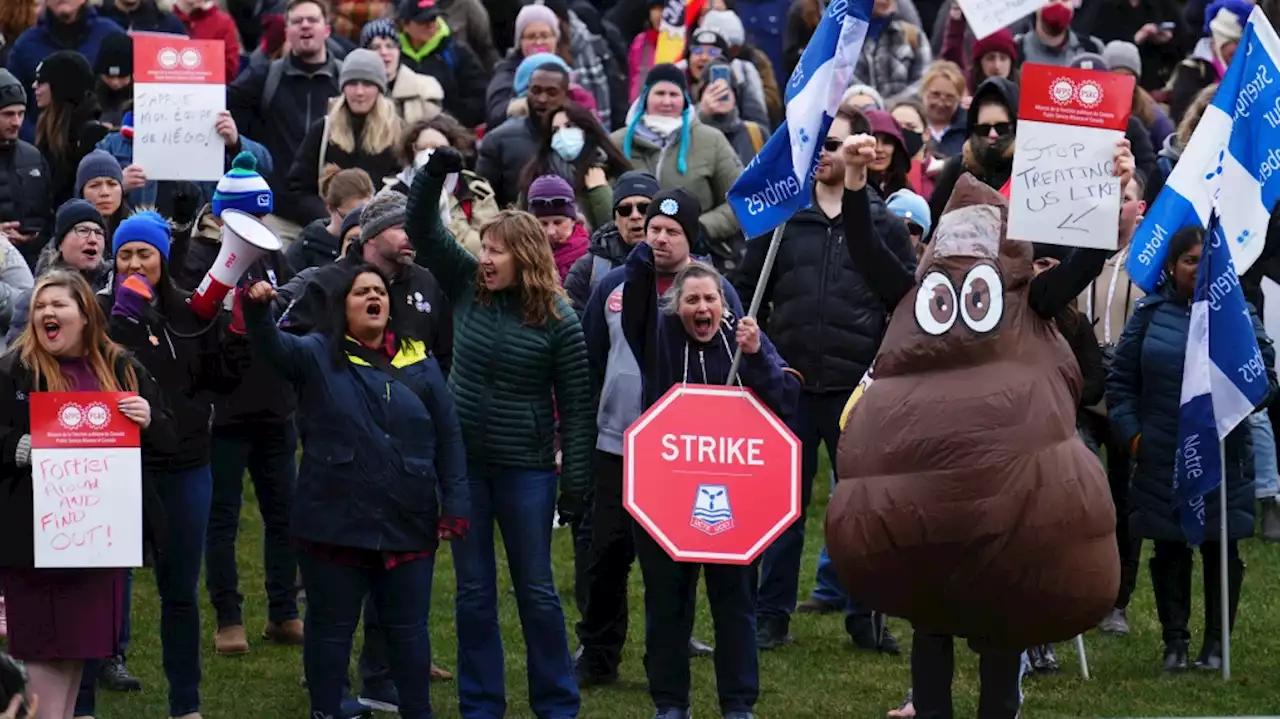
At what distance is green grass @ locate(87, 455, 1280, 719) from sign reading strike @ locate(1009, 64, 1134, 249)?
2731mm

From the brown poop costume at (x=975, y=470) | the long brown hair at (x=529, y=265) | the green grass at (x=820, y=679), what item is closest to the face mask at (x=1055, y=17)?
the green grass at (x=820, y=679)

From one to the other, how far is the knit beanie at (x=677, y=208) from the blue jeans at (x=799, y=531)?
131cm

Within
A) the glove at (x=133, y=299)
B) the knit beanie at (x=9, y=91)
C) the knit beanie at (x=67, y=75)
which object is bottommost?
the glove at (x=133, y=299)

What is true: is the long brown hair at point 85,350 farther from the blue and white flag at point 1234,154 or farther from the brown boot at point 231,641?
the blue and white flag at point 1234,154

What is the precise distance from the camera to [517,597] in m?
9.53

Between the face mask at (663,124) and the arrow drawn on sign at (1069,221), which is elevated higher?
the face mask at (663,124)

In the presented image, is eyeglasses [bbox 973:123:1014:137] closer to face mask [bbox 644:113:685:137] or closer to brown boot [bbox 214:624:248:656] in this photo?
face mask [bbox 644:113:685:137]

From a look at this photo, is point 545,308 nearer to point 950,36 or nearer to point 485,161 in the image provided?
point 485,161

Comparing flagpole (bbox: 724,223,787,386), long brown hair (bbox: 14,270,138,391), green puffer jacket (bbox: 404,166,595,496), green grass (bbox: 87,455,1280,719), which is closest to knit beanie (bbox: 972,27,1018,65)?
green grass (bbox: 87,455,1280,719)

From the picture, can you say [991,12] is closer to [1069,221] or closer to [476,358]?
[1069,221]

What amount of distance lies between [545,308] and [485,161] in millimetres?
4016

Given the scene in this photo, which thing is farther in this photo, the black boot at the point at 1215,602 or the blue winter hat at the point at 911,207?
the blue winter hat at the point at 911,207

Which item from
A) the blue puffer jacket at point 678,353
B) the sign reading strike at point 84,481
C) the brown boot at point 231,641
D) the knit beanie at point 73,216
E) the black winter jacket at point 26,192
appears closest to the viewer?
the sign reading strike at point 84,481

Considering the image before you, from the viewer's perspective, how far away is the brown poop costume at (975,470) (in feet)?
25.0
